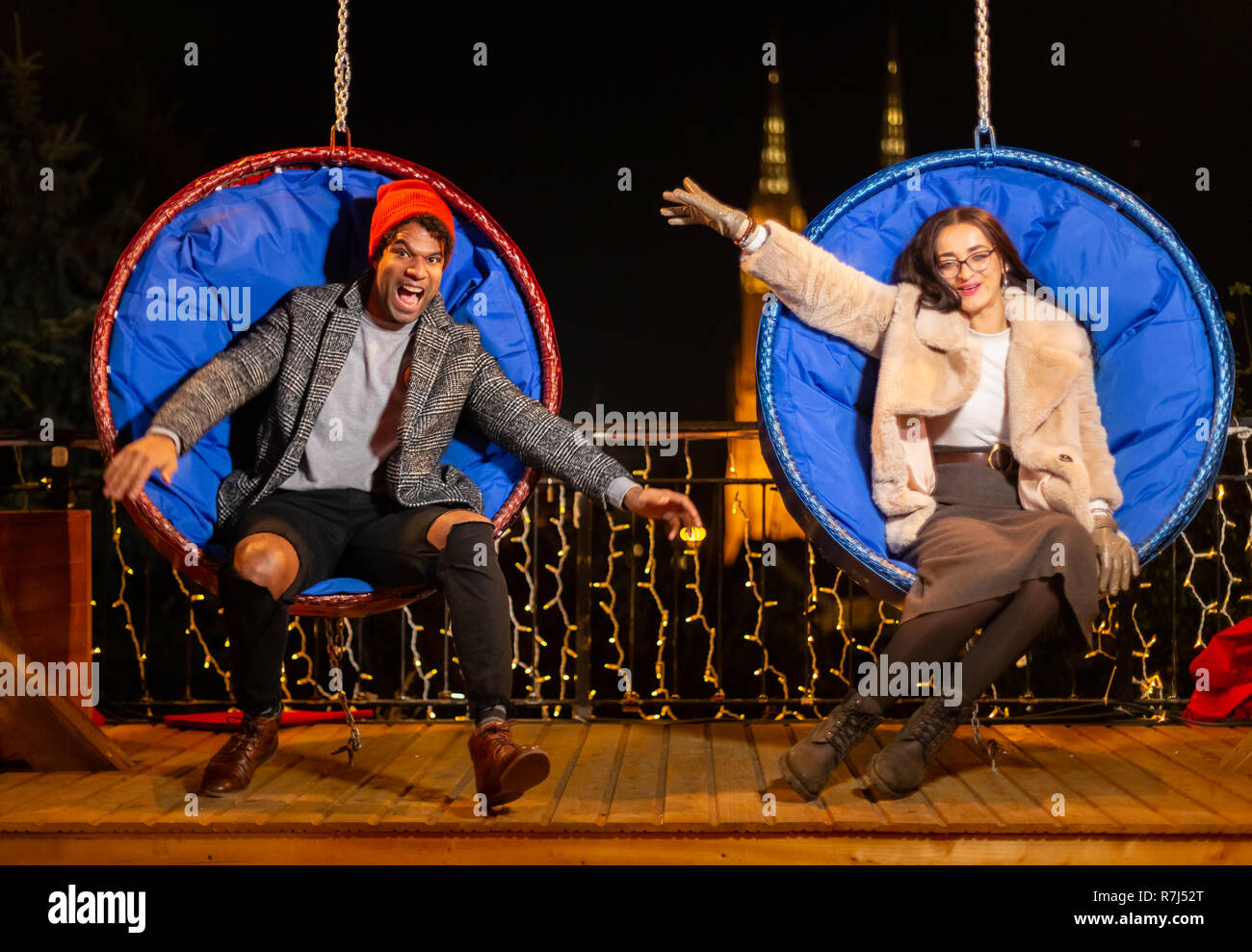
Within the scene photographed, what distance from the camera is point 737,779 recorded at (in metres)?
2.66

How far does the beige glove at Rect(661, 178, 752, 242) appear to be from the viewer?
2.64m

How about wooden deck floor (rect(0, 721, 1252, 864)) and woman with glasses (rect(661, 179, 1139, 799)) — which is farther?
Result: woman with glasses (rect(661, 179, 1139, 799))

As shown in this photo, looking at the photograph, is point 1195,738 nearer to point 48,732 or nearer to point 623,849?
point 623,849

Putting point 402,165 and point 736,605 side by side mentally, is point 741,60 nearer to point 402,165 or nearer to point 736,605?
point 736,605

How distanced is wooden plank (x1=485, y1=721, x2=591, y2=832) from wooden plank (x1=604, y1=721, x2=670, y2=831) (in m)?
0.12

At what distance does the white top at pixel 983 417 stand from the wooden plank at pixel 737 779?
89cm

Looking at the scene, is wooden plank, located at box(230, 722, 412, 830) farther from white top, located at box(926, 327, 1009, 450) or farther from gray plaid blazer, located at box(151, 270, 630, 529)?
white top, located at box(926, 327, 1009, 450)

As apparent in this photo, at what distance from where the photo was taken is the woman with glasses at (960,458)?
7.79ft

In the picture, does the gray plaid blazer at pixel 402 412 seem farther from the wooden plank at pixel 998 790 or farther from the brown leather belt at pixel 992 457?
the wooden plank at pixel 998 790

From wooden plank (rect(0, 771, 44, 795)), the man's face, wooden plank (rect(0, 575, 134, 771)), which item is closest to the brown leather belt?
the man's face

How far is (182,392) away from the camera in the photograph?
2496mm

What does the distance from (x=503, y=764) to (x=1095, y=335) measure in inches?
65.8

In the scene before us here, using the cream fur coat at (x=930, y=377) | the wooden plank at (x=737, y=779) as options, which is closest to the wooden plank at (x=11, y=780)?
the wooden plank at (x=737, y=779)

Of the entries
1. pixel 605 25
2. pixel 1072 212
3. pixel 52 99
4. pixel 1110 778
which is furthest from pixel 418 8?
pixel 1110 778
